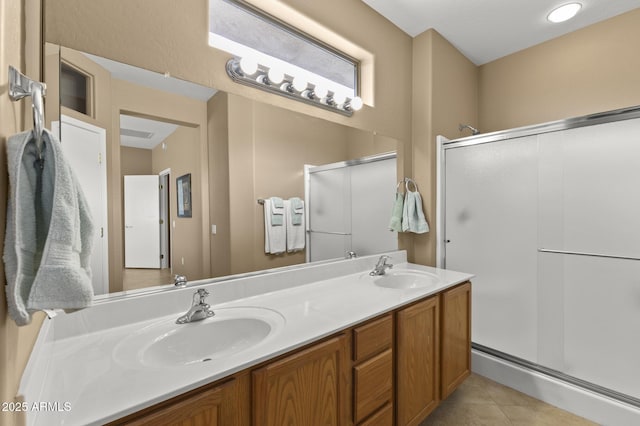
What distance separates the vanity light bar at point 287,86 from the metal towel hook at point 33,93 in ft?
3.09

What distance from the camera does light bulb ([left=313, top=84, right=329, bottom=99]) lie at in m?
1.71

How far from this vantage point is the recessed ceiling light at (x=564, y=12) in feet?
6.40

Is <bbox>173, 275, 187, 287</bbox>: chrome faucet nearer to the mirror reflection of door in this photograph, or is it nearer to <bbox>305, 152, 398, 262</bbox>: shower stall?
the mirror reflection of door

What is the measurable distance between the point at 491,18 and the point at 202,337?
2.74 metres

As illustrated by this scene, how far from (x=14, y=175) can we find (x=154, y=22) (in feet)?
3.30

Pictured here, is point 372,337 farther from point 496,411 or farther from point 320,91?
point 320,91

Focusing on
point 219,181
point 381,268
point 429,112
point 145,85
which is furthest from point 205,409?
point 429,112

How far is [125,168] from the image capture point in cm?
113

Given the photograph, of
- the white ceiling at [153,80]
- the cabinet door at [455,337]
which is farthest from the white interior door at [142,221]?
the cabinet door at [455,337]

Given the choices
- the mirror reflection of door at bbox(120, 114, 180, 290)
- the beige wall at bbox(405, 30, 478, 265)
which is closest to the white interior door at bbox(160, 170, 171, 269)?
the mirror reflection of door at bbox(120, 114, 180, 290)

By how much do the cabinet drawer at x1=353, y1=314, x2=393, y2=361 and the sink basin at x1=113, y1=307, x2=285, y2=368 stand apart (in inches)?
12.5

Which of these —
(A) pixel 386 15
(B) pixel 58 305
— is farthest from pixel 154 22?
(A) pixel 386 15

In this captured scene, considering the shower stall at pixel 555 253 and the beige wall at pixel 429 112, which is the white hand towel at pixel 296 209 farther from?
the shower stall at pixel 555 253

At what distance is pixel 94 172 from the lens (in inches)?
41.4
